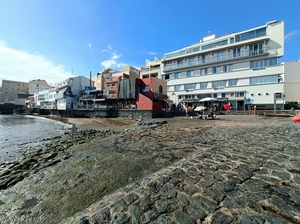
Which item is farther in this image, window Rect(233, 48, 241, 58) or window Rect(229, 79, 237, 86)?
window Rect(229, 79, 237, 86)

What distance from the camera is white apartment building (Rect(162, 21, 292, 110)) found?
3091 centimetres

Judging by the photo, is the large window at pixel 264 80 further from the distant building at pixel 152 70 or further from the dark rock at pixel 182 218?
the dark rock at pixel 182 218

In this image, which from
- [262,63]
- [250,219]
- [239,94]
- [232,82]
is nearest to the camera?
[250,219]

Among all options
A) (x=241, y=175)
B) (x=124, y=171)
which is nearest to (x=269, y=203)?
(x=241, y=175)

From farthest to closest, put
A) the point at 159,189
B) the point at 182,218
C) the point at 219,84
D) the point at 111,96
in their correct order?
the point at 219,84 < the point at 111,96 < the point at 159,189 < the point at 182,218

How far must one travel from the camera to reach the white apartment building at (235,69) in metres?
30.9

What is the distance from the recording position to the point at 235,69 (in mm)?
35156

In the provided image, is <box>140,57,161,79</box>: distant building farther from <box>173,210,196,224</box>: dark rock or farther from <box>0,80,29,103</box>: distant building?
<box>0,80,29,103</box>: distant building

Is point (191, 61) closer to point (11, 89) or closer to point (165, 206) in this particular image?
point (165, 206)

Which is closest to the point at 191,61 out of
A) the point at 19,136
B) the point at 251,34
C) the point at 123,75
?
the point at 251,34

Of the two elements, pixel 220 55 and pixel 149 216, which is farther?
pixel 220 55

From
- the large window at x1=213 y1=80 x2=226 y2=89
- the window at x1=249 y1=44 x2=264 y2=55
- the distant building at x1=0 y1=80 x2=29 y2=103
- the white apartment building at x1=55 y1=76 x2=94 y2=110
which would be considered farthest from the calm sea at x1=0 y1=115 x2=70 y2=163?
the distant building at x1=0 y1=80 x2=29 y2=103

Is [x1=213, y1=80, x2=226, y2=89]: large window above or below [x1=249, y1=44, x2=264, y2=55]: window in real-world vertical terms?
below

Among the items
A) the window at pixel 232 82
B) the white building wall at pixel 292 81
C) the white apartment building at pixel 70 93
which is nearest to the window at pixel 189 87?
the window at pixel 232 82
